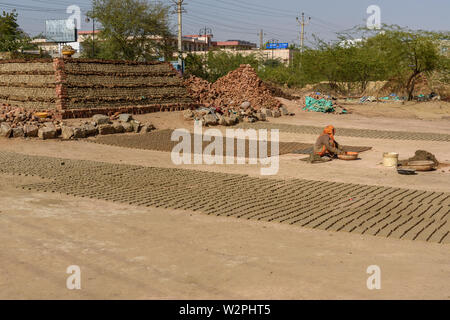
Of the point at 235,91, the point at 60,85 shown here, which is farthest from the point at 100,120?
the point at 235,91

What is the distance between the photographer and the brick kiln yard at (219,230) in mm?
3914

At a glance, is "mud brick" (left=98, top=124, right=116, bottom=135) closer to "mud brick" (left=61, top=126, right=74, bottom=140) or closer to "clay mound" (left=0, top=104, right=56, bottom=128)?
"mud brick" (left=61, top=126, right=74, bottom=140)

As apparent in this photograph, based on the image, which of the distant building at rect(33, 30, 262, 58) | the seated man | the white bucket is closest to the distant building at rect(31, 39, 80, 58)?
the distant building at rect(33, 30, 262, 58)

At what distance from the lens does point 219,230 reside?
5.58 metres

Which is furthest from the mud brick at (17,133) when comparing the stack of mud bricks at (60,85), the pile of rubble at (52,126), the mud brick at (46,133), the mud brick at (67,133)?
the stack of mud bricks at (60,85)

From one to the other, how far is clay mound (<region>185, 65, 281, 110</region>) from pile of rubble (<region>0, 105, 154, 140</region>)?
5981 mm

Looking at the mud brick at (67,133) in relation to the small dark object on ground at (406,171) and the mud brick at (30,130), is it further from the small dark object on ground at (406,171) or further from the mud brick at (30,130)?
the small dark object on ground at (406,171)

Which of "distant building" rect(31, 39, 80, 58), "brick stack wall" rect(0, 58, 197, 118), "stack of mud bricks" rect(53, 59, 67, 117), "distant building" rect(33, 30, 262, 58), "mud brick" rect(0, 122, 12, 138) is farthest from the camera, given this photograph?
"distant building" rect(33, 30, 262, 58)

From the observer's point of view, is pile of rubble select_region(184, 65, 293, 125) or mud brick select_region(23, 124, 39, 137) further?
pile of rubble select_region(184, 65, 293, 125)

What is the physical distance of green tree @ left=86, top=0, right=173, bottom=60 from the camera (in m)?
33.1

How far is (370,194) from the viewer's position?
7.56 meters

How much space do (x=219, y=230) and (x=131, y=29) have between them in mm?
29974

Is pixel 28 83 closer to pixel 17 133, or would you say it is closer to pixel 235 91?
pixel 17 133
